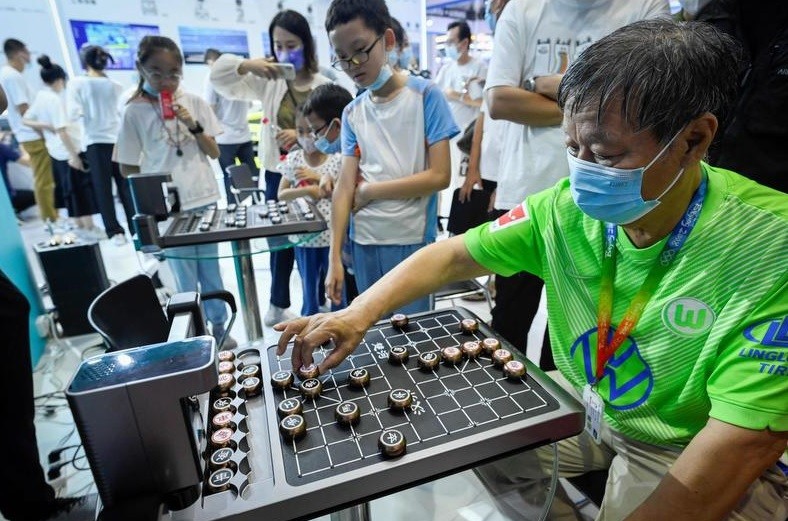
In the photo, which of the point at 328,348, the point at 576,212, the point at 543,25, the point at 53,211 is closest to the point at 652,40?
the point at 576,212

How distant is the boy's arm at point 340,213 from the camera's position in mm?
1666

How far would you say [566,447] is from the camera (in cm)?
101

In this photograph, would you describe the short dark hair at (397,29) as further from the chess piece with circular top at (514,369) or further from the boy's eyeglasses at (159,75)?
the chess piece with circular top at (514,369)

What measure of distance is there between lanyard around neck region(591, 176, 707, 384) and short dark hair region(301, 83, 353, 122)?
1411 millimetres

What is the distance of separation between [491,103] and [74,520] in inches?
72.3

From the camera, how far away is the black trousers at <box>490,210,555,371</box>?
1.69 meters

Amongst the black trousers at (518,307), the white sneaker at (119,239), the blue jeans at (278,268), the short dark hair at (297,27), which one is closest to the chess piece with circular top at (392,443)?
the black trousers at (518,307)

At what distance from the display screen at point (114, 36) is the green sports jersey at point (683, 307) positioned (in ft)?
16.1

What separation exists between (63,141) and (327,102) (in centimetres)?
355

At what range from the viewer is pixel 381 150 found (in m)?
1.58

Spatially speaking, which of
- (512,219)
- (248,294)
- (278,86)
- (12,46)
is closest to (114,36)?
(12,46)

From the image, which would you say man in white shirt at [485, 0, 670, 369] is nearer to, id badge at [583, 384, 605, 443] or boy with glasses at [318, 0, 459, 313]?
boy with glasses at [318, 0, 459, 313]

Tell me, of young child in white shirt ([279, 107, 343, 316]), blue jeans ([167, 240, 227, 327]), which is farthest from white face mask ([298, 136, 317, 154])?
blue jeans ([167, 240, 227, 327])

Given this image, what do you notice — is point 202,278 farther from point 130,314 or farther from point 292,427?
point 292,427
